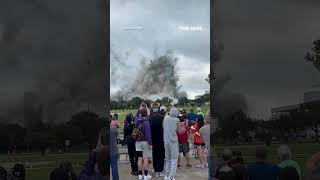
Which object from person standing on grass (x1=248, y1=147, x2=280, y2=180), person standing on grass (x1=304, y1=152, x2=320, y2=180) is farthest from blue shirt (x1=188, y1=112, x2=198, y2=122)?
person standing on grass (x1=304, y1=152, x2=320, y2=180)

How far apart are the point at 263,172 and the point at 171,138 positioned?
1.49 meters

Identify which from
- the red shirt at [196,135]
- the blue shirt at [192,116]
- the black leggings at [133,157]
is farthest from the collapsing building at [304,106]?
the red shirt at [196,135]

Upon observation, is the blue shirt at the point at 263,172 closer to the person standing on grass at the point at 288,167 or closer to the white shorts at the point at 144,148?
the person standing on grass at the point at 288,167

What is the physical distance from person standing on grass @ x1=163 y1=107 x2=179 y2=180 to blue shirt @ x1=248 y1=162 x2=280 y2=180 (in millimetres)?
1361

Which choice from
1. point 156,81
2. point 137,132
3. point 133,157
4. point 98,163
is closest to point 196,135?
point 133,157

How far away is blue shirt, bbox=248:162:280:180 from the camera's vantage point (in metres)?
4.41

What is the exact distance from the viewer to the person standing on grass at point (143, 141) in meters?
5.73

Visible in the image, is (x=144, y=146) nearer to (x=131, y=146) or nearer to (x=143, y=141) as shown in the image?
(x=143, y=141)

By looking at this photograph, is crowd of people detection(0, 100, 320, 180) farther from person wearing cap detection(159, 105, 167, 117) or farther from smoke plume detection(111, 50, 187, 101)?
smoke plume detection(111, 50, 187, 101)

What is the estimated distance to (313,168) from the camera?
4129mm

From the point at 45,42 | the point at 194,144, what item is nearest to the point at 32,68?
the point at 45,42

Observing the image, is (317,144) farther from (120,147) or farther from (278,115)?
(120,147)

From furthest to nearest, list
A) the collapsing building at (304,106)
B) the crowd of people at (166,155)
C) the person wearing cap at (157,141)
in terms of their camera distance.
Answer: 1. the person wearing cap at (157,141)
2. the collapsing building at (304,106)
3. the crowd of people at (166,155)

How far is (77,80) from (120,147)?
1970 mm
